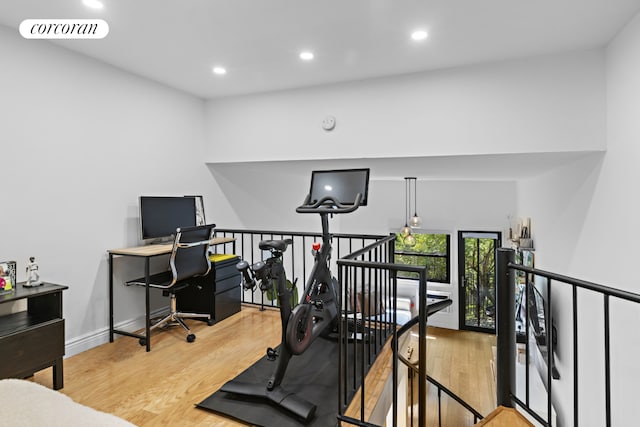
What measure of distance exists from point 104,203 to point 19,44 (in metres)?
1.34

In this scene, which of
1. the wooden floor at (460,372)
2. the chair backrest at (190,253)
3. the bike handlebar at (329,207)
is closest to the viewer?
the bike handlebar at (329,207)

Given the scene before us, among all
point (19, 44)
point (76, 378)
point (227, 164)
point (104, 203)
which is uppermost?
point (19, 44)

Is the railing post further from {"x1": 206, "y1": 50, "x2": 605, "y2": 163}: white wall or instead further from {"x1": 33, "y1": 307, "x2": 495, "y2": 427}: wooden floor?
{"x1": 206, "y1": 50, "x2": 605, "y2": 163}: white wall

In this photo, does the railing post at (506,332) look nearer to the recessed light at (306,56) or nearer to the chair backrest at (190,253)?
the recessed light at (306,56)

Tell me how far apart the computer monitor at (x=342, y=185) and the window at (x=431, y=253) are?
4.98m

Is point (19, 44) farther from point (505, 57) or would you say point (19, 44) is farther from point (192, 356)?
point (505, 57)

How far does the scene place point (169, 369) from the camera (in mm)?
2727

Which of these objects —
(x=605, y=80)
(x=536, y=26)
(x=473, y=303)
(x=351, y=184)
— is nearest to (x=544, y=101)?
(x=605, y=80)

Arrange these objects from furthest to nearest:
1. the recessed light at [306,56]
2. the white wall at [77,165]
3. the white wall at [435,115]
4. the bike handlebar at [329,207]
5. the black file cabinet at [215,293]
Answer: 1. the black file cabinet at [215,293]
2. the recessed light at [306,56]
3. the white wall at [435,115]
4. the white wall at [77,165]
5. the bike handlebar at [329,207]

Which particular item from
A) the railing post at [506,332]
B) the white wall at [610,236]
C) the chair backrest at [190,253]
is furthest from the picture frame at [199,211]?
the white wall at [610,236]

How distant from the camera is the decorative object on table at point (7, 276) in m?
2.40

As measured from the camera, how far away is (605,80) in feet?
9.30

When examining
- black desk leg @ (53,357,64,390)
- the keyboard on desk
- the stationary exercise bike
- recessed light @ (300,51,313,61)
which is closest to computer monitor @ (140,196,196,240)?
the keyboard on desk
